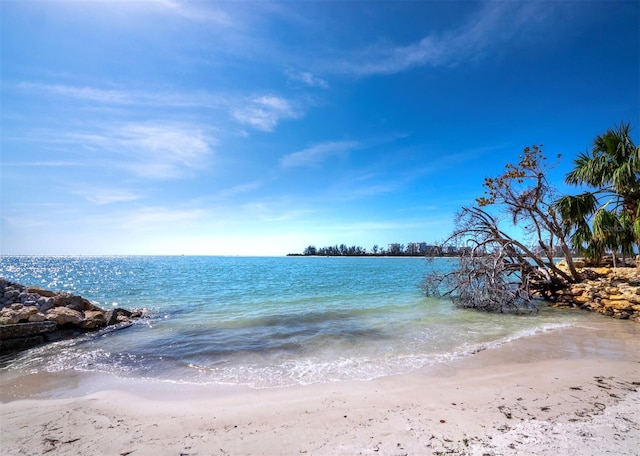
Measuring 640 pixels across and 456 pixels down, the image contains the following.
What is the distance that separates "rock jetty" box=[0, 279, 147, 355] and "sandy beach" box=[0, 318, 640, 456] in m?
3.23

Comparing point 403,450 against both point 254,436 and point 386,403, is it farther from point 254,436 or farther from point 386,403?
point 254,436

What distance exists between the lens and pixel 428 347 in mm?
8344

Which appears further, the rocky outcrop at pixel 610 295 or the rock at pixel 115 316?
the rock at pixel 115 316

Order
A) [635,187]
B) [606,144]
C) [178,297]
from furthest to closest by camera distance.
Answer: [178,297] → [606,144] → [635,187]

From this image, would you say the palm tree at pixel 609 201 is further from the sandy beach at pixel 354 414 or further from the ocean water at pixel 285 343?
the sandy beach at pixel 354 414

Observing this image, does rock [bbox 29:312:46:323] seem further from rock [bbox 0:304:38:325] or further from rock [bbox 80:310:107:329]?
rock [bbox 80:310:107:329]

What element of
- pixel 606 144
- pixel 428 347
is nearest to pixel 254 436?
pixel 428 347

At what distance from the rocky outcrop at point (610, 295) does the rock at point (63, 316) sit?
2048 cm

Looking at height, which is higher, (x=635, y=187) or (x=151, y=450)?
(x=635, y=187)

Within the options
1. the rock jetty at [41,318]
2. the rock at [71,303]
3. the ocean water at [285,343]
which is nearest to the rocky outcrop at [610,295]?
the ocean water at [285,343]

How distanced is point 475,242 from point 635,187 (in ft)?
21.2

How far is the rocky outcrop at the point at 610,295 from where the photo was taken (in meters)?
11.4

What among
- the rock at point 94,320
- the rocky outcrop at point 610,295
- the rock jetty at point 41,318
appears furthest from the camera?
the rocky outcrop at point 610,295

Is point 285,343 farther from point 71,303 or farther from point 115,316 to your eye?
point 71,303
